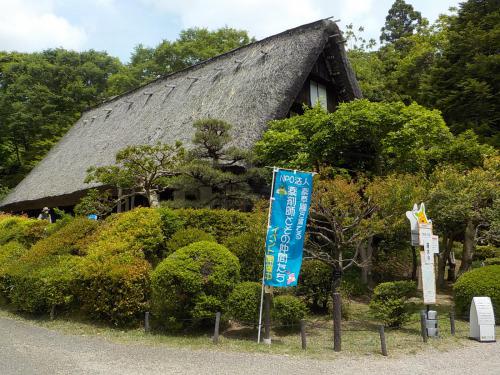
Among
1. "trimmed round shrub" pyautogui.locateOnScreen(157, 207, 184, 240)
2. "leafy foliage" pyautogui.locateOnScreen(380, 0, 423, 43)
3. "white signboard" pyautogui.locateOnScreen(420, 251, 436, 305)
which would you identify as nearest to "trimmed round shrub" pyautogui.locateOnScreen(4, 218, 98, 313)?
"trimmed round shrub" pyautogui.locateOnScreen(157, 207, 184, 240)

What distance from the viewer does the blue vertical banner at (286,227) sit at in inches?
290

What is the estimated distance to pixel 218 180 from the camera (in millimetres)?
11047

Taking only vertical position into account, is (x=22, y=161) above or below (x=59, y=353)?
above

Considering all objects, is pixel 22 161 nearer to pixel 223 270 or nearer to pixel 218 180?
pixel 218 180

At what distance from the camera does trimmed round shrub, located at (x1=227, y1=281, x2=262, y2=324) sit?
7.40m

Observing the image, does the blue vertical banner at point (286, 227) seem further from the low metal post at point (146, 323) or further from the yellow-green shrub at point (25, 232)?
the yellow-green shrub at point (25, 232)

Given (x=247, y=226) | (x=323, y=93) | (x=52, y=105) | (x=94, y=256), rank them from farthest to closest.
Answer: (x=52, y=105)
(x=323, y=93)
(x=247, y=226)
(x=94, y=256)

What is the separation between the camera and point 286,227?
746 cm

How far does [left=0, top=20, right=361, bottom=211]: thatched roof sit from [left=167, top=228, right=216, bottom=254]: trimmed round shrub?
4449 mm

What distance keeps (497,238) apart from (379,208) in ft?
10.9

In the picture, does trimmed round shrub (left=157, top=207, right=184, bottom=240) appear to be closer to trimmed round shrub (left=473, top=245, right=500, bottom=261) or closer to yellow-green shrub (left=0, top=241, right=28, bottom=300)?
yellow-green shrub (left=0, top=241, right=28, bottom=300)

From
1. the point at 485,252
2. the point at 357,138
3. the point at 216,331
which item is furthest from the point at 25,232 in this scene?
the point at 485,252

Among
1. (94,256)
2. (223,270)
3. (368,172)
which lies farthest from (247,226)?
(368,172)

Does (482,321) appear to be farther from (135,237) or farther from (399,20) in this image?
(399,20)
